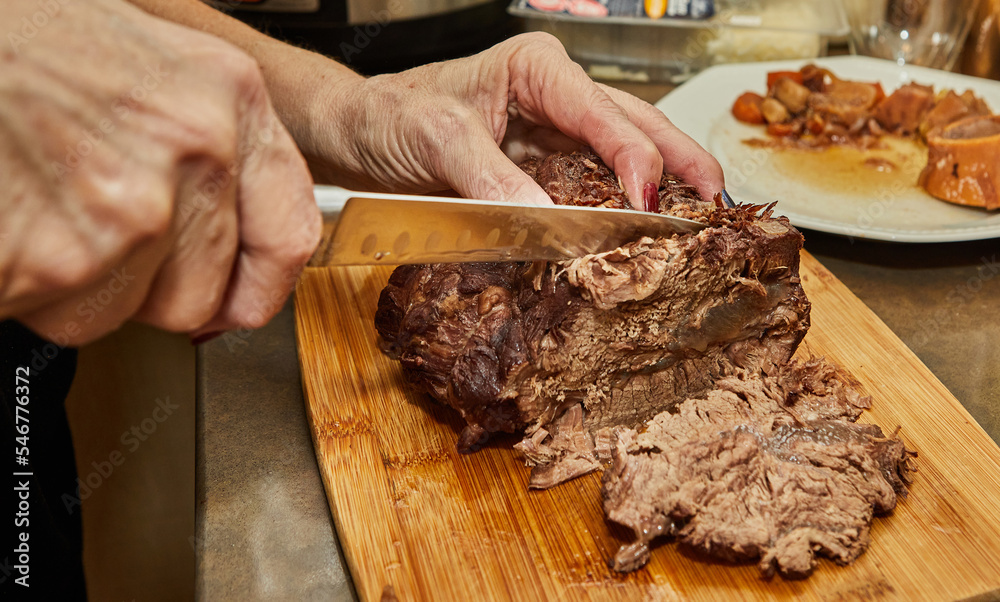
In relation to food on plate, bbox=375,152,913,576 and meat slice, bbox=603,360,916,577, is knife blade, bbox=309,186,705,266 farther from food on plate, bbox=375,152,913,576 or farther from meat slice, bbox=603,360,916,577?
meat slice, bbox=603,360,916,577

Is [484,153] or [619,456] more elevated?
[484,153]

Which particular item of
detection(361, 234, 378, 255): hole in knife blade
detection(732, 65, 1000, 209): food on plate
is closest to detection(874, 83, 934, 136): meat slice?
detection(732, 65, 1000, 209): food on plate

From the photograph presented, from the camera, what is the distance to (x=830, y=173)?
3656 millimetres

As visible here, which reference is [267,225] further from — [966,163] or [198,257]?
[966,163]

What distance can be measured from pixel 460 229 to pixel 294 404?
103 centimetres

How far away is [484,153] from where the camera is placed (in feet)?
7.29

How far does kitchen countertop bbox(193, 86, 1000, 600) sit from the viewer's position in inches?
77.0

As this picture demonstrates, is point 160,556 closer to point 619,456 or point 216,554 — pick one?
point 216,554

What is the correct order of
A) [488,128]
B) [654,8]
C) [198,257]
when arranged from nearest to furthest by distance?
[198,257] → [488,128] → [654,8]

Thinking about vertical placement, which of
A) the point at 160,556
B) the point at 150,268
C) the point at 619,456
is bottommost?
the point at 160,556

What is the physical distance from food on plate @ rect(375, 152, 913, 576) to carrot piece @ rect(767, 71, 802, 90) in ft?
6.80

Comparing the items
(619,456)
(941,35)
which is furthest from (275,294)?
(941,35)

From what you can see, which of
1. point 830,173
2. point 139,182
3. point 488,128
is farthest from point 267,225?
point 830,173

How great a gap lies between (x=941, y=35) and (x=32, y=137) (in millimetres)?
5034
